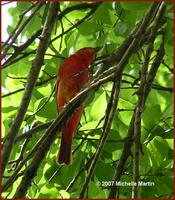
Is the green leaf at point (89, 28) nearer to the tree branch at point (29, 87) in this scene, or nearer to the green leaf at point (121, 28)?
the green leaf at point (121, 28)

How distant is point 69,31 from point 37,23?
225 mm

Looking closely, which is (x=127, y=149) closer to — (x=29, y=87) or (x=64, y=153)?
(x=64, y=153)

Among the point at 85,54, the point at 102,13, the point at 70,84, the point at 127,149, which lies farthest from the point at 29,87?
the point at 85,54

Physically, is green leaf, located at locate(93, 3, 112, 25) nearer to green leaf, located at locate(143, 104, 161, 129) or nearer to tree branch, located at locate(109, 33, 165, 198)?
→ tree branch, located at locate(109, 33, 165, 198)

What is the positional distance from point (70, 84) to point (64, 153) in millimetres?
958

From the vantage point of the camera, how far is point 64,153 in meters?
3.12

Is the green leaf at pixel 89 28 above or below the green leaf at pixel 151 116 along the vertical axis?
above

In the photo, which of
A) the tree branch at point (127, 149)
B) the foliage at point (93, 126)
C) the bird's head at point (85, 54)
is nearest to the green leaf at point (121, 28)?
the foliage at point (93, 126)

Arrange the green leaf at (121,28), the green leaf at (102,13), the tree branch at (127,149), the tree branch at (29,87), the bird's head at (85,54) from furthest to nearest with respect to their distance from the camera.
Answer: the bird's head at (85,54)
the green leaf at (102,13)
the green leaf at (121,28)
the tree branch at (127,149)
the tree branch at (29,87)

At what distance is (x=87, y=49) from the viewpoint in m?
4.17

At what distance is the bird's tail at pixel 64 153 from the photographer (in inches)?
119

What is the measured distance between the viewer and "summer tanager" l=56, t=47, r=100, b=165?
3484mm

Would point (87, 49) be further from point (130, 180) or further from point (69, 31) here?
point (130, 180)

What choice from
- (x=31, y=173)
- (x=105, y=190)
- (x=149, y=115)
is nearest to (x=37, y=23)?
(x=149, y=115)
